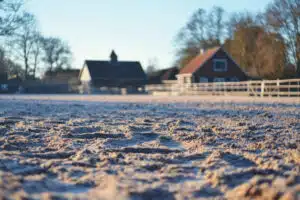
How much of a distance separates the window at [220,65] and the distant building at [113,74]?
461 inches

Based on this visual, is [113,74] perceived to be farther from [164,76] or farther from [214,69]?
[214,69]

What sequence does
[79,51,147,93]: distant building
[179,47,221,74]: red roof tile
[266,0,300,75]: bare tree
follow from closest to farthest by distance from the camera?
1. [266,0,300,75]: bare tree
2. [179,47,221,74]: red roof tile
3. [79,51,147,93]: distant building

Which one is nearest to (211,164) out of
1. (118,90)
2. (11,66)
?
(118,90)

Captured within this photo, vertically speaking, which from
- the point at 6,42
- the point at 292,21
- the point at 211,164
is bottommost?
the point at 211,164

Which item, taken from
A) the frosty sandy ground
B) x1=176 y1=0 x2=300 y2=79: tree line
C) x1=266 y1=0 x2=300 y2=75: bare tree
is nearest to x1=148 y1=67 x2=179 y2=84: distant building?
x1=176 y1=0 x2=300 y2=79: tree line

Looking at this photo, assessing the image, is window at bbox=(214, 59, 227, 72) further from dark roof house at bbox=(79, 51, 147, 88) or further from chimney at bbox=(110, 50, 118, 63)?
chimney at bbox=(110, 50, 118, 63)

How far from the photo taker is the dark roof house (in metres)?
49.0

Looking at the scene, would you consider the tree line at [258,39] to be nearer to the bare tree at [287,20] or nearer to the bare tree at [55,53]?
the bare tree at [287,20]

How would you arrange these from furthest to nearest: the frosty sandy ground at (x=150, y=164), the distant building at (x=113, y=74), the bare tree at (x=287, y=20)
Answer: the distant building at (x=113, y=74) < the bare tree at (x=287, y=20) < the frosty sandy ground at (x=150, y=164)

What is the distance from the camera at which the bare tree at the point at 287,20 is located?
3141 cm

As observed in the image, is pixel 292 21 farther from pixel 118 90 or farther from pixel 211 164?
pixel 211 164

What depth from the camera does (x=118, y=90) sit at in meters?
42.5

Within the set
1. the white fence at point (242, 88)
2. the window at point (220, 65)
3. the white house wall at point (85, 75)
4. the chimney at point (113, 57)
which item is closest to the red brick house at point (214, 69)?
the window at point (220, 65)

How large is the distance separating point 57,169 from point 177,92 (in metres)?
31.3
